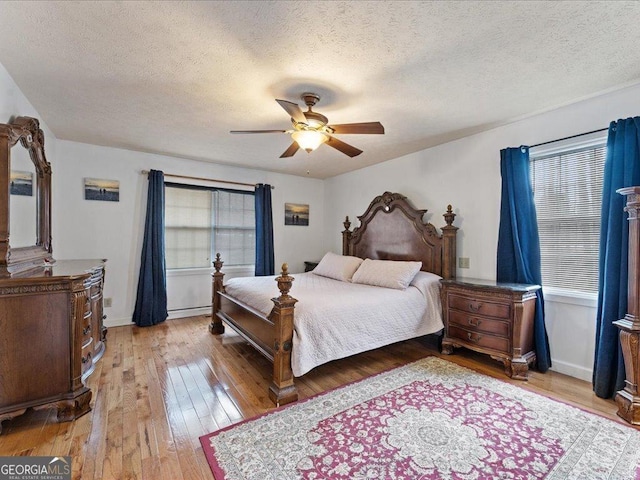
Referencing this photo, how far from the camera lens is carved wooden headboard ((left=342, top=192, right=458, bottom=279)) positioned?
138 inches

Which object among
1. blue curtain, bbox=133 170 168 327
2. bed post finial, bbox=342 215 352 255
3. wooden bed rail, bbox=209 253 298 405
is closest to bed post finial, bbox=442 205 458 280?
bed post finial, bbox=342 215 352 255

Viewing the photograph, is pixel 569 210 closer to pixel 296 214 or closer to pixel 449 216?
pixel 449 216

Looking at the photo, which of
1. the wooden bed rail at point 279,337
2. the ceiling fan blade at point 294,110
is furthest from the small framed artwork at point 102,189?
the ceiling fan blade at point 294,110

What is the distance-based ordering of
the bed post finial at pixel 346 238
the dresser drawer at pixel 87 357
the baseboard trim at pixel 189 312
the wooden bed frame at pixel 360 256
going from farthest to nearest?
1. the bed post finial at pixel 346 238
2. the baseboard trim at pixel 189 312
3. the wooden bed frame at pixel 360 256
4. the dresser drawer at pixel 87 357

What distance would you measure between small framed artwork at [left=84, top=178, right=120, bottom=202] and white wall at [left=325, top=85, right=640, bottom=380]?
3586mm

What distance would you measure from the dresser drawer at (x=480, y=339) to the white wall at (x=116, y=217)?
3602mm

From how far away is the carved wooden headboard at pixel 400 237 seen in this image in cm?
351

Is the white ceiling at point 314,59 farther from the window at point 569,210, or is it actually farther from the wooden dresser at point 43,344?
the wooden dresser at point 43,344

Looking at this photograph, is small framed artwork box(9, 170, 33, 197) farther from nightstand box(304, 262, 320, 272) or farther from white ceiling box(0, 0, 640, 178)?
nightstand box(304, 262, 320, 272)

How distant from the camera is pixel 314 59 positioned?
197 cm

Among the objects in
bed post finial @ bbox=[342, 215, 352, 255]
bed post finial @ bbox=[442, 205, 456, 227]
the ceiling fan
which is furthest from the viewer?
bed post finial @ bbox=[342, 215, 352, 255]

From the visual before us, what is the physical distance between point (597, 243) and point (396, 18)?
2532 millimetres

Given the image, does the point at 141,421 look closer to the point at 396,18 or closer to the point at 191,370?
the point at 191,370
